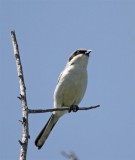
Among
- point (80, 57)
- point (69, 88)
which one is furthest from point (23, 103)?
point (80, 57)

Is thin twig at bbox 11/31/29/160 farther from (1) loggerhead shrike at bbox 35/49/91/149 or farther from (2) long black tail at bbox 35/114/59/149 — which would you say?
(1) loggerhead shrike at bbox 35/49/91/149

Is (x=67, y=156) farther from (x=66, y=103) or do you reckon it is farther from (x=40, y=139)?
(x=66, y=103)

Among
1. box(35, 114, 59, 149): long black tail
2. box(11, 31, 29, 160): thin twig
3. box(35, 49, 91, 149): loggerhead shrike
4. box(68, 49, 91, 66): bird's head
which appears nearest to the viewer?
box(11, 31, 29, 160): thin twig

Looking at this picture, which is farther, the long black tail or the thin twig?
the long black tail

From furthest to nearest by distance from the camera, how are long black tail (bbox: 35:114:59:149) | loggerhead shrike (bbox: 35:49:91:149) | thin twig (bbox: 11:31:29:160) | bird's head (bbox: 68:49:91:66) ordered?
bird's head (bbox: 68:49:91:66) < loggerhead shrike (bbox: 35:49:91:149) < long black tail (bbox: 35:114:59:149) < thin twig (bbox: 11:31:29:160)

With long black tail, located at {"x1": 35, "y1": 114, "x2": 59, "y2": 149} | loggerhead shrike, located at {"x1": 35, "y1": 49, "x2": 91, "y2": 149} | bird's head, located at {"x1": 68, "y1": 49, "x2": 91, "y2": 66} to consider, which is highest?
bird's head, located at {"x1": 68, "y1": 49, "x2": 91, "y2": 66}

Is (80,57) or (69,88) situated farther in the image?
(80,57)

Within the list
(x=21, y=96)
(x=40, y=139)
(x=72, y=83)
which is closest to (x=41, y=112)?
(x=21, y=96)

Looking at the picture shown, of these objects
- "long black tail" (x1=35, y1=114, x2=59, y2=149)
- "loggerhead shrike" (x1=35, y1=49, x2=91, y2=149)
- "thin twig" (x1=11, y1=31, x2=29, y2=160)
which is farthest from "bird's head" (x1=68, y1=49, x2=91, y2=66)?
"thin twig" (x1=11, y1=31, x2=29, y2=160)

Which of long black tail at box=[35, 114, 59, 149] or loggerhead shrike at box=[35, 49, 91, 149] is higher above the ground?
loggerhead shrike at box=[35, 49, 91, 149]

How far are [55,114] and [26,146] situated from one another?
3450mm

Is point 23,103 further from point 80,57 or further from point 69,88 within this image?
point 80,57

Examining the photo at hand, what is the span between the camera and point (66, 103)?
20.5ft

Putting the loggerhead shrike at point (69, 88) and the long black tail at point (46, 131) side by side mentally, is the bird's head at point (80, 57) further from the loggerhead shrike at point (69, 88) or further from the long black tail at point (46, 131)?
the long black tail at point (46, 131)
